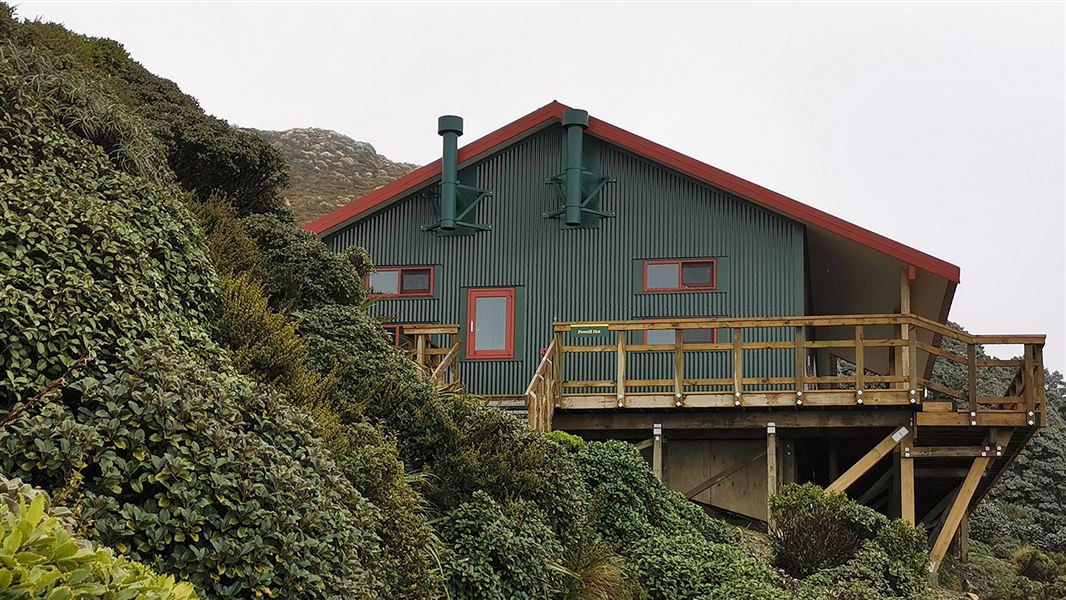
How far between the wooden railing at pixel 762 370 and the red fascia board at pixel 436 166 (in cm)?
360

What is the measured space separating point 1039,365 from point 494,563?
11.1 m

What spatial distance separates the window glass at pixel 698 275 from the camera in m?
21.5

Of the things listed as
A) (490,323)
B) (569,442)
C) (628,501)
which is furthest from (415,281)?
(628,501)

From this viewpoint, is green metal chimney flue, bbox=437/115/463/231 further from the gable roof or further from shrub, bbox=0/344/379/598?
shrub, bbox=0/344/379/598

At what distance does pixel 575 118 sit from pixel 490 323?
374 cm

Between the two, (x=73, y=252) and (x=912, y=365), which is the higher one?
(x=912, y=365)

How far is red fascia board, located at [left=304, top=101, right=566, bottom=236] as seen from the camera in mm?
22047

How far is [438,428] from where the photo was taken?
11438 millimetres

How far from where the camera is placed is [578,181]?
21766mm

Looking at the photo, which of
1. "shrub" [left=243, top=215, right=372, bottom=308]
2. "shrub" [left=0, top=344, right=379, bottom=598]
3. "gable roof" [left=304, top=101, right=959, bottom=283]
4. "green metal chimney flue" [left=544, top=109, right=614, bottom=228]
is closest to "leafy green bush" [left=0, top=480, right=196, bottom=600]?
"shrub" [left=0, top=344, right=379, bottom=598]

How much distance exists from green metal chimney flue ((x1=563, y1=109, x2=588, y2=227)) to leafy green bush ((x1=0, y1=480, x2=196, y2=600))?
16953 mm

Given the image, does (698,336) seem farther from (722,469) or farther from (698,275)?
(722,469)

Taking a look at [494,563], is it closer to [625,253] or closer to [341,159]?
[625,253]

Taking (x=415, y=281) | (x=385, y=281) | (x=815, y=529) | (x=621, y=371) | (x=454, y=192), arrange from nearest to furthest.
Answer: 1. (x=815, y=529)
2. (x=621, y=371)
3. (x=454, y=192)
4. (x=415, y=281)
5. (x=385, y=281)
